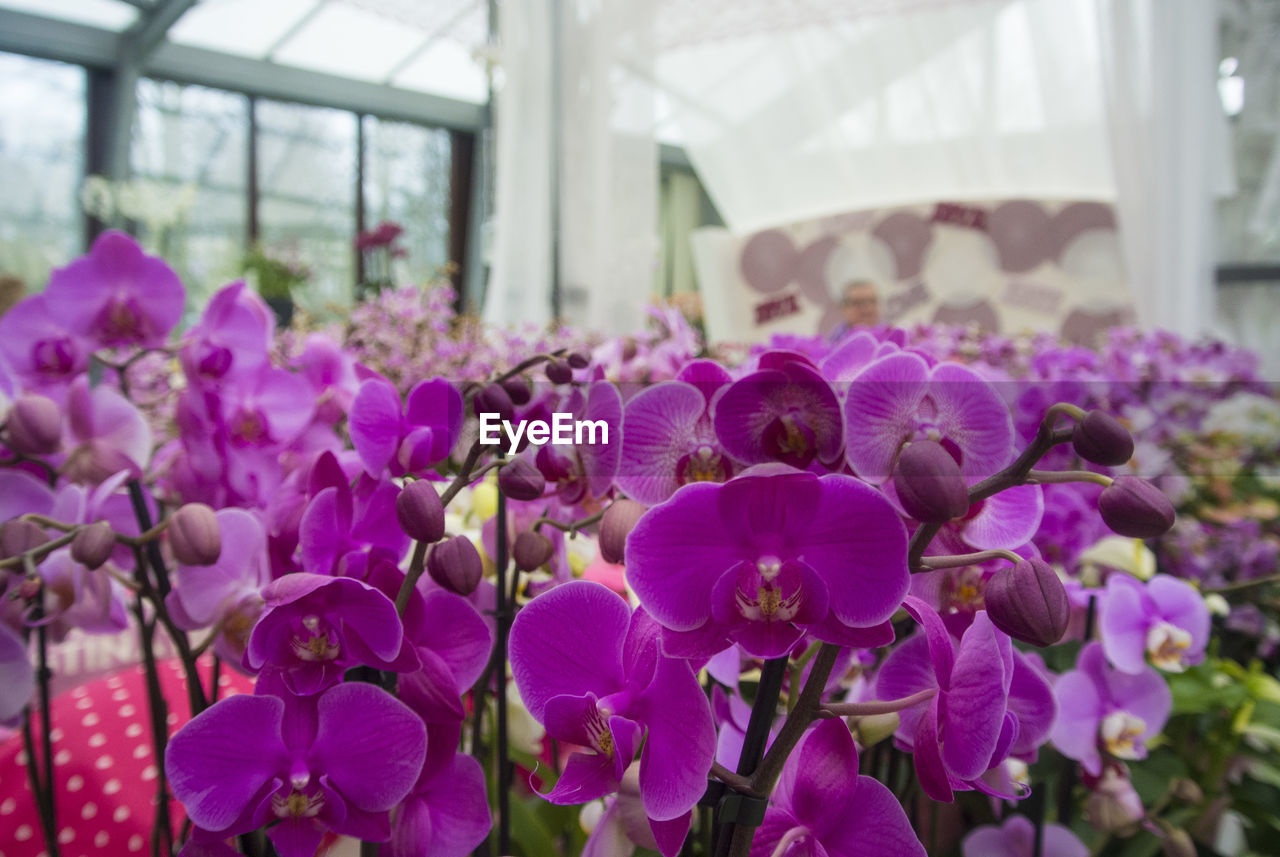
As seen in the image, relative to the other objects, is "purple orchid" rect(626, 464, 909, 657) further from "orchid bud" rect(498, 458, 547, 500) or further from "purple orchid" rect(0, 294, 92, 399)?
"purple orchid" rect(0, 294, 92, 399)

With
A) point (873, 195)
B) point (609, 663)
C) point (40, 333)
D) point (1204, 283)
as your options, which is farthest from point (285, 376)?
point (873, 195)

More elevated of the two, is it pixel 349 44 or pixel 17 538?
pixel 349 44

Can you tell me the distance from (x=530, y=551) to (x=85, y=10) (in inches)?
222

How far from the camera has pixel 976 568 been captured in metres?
0.23

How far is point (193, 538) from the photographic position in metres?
0.23

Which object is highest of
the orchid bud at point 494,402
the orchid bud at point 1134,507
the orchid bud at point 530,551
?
the orchid bud at point 494,402

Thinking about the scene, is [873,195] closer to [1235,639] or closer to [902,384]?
[1235,639]

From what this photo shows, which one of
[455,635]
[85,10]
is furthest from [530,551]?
[85,10]

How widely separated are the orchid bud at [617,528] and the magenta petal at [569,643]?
2cm

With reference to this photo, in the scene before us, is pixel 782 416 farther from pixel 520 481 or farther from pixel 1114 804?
pixel 1114 804

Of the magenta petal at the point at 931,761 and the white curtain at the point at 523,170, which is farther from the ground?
the white curtain at the point at 523,170

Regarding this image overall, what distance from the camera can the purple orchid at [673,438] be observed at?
0.64ft

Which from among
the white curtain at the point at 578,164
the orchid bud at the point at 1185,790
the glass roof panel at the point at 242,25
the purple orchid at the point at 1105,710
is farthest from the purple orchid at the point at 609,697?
the glass roof panel at the point at 242,25

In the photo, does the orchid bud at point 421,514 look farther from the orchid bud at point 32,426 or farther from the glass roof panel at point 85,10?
the glass roof panel at point 85,10
